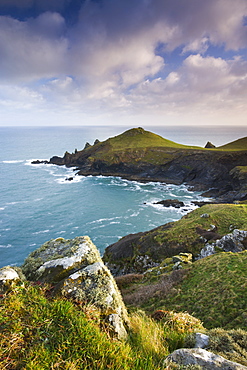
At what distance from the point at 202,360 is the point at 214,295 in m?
11.4

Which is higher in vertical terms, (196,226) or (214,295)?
(214,295)

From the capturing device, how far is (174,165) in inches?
4505

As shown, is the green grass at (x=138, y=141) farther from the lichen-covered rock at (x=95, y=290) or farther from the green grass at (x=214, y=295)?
the lichen-covered rock at (x=95, y=290)

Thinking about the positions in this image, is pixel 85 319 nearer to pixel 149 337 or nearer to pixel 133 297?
pixel 149 337

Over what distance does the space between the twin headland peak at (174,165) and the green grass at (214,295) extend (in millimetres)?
63647

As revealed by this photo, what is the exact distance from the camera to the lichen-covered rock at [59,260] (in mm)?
7023

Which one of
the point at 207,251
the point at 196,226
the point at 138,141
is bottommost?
the point at 207,251

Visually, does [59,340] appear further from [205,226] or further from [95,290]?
[205,226]

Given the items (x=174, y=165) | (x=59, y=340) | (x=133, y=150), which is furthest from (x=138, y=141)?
(x=59, y=340)

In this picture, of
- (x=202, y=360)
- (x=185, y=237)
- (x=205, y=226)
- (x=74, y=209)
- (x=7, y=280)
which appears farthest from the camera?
(x=74, y=209)

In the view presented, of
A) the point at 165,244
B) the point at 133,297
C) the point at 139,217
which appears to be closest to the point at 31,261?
the point at 133,297

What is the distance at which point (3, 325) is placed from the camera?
3.97 m

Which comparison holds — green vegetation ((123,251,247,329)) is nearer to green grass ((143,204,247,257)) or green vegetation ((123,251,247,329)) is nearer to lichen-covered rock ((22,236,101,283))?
lichen-covered rock ((22,236,101,283))

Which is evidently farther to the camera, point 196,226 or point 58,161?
point 58,161
